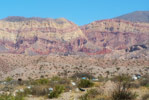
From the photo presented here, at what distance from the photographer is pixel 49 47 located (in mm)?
167125

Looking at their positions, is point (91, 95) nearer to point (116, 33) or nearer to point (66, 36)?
point (66, 36)

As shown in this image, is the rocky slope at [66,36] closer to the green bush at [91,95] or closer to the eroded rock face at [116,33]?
the eroded rock face at [116,33]

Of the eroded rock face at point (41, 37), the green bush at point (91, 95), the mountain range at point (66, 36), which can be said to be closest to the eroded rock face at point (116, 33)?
the mountain range at point (66, 36)

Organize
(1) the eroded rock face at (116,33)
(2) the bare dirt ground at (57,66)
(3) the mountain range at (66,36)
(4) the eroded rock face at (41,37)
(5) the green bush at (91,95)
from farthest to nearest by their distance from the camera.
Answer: (1) the eroded rock face at (116,33)
(4) the eroded rock face at (41,37)
(3) the mountain range at (66,36)
(2) the bare dirt ground at (57,66)
(5) the green bush at (91,95)

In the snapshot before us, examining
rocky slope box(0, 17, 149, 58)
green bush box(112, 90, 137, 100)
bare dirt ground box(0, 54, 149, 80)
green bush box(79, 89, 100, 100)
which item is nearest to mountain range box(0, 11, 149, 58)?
rocky slope box(0, 17, 149, 58)

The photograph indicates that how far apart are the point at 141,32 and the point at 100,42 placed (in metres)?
31.9

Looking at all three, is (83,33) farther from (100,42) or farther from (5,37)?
(5,37)

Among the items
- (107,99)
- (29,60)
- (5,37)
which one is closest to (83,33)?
(5,37)

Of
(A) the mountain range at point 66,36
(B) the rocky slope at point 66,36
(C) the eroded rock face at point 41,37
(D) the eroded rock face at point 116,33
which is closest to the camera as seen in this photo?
(A) the mountain range at point 66,36

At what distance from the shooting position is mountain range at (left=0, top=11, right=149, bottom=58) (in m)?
166

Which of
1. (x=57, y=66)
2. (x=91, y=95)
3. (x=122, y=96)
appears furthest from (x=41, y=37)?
(x=122, y=96)

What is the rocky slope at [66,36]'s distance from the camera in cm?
16588

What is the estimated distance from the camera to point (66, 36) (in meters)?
178

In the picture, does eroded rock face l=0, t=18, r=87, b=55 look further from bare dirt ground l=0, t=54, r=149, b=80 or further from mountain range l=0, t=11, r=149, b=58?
bare dirt ground l=0, t=54, r=149, b=80
